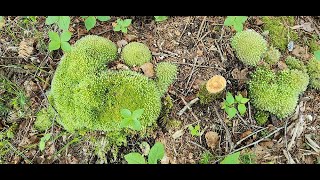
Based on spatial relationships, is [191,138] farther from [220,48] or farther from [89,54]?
[89,54]

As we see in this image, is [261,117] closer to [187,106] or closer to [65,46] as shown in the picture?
[187,106]

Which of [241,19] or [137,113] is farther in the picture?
[241,19]

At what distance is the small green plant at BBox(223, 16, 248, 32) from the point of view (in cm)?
322

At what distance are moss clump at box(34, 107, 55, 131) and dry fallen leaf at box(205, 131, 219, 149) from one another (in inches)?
54.5

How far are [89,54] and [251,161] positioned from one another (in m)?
1.70

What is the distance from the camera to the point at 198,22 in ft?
11.6

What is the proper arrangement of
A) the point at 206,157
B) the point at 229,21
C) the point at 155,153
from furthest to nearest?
the point at 229,21, the point at 206,157, the point at 155,153

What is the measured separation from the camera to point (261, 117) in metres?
3.16

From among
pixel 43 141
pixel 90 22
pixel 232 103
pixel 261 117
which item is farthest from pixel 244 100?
pixel 43 141

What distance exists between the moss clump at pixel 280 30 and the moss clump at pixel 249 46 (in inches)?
5.6

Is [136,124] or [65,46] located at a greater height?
[65,46]

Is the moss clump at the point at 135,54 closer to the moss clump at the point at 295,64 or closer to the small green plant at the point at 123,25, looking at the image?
the small green plant at the point at 123,25

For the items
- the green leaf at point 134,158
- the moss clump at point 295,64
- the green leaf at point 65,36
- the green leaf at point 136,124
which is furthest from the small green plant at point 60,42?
the moss clump at point 295,64

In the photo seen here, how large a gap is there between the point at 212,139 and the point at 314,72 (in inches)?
45.5
